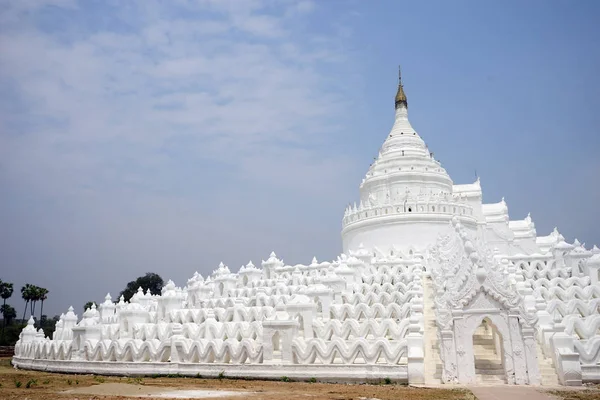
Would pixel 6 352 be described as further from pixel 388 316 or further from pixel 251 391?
pixel 251 391

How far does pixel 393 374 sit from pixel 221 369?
24.1 ft

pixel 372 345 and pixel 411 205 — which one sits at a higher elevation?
pixel 411 205

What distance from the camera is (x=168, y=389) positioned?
1744 cm

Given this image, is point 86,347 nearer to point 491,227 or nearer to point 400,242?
point 400,242

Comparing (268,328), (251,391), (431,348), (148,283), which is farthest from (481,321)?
(148,283)

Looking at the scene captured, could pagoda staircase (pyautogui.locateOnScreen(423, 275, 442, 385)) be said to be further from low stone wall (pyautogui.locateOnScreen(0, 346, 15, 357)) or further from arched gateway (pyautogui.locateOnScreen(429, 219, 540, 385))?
low stone wall (pyautogui.locateOnScreen(0, 346, 15, 357))

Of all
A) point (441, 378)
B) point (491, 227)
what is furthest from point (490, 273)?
point (491, 227)

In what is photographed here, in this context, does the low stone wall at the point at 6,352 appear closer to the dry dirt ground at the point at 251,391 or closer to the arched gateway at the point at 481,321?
the dry dirt ground at the point at 251,391

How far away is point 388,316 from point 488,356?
5622 millimetres

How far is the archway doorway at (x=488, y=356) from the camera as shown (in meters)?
17.5

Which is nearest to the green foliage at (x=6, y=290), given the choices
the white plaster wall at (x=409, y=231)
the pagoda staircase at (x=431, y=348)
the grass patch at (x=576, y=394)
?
the white plaster wall at (x=409, y=231)

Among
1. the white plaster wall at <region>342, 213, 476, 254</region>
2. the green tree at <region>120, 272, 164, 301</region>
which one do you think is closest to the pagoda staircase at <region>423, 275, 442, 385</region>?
the white plaster wall at <region>342, 213, 476, 254</region>

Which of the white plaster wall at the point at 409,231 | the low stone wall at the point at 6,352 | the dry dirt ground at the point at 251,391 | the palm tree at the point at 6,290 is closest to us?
the dry dirt ground at the point at 251,391

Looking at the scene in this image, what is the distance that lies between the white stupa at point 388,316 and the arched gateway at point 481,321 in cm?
3
